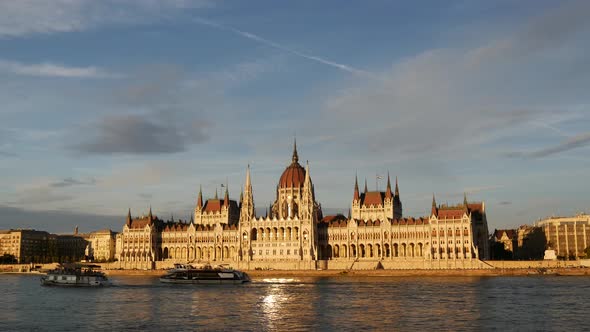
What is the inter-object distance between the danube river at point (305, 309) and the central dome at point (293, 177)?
275 feet

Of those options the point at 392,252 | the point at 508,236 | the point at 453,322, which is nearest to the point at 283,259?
the point at 392,252

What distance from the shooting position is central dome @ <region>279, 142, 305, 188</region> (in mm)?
175125

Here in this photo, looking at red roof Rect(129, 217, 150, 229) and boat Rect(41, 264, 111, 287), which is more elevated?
red roof Rect(129, 217, 150, 229)

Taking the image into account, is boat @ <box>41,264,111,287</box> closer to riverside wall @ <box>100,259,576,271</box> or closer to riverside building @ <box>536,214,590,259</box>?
riverside wall @ <box>100,259,576,271</box>

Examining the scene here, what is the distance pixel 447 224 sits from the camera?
15325 cm

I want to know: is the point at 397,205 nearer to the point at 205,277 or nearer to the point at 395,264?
the point at 395,264

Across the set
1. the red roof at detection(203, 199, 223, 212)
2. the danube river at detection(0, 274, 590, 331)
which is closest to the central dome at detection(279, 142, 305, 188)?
the red roof at detection(203, 199, 223, 212)

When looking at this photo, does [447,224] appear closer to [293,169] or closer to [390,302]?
Result: [293,169]

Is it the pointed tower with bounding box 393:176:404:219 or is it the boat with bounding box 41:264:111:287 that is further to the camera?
the pointed tower with bounding box 393:176:404:219

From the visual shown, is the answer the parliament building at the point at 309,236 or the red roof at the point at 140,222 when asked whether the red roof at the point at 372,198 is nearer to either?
the parliament building at the point at 309,236

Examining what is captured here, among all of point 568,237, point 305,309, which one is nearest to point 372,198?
point 568,237

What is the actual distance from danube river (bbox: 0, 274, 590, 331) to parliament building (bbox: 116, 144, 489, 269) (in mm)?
60288

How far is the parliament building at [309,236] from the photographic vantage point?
152 metres

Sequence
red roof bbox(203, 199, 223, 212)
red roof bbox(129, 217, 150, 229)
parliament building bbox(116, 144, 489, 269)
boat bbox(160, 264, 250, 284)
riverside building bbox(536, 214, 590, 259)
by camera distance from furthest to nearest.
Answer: red roof bbox(203, 199, 223, 212), riverside building bbox(536, 214, 590, 259), red roof bbox(129, 217, 150, 229), parliament building bbox(116, 144, 489, 269), boat bbox(160, 264, 250, 284)
